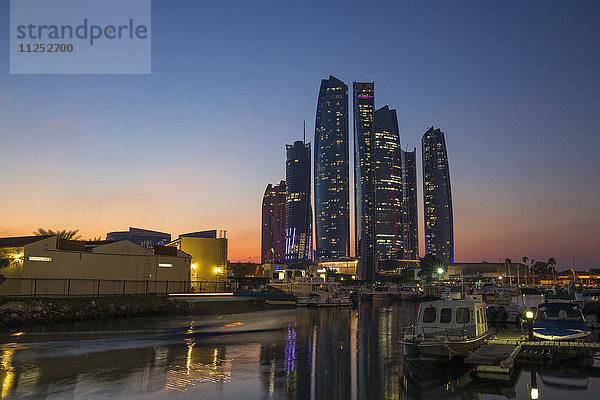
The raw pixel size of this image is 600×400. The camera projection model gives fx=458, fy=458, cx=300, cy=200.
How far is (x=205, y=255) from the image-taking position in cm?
6919

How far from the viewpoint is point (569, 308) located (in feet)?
95.3

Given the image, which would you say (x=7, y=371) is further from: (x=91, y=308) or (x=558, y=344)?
(x=91, y=308)

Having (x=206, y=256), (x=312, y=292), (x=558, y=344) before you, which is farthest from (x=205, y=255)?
(x=558, y=344)

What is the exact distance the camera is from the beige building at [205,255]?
67.8 m

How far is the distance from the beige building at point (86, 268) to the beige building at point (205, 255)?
913 cm

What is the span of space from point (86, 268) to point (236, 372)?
33.9 m

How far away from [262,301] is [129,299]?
77.0 ft

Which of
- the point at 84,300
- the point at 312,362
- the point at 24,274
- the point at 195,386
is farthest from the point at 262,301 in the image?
the point at 195,386

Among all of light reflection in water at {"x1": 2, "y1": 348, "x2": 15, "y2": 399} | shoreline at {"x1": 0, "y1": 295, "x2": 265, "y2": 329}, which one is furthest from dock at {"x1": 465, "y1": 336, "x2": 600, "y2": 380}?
shoreline at {"x1": 0, "y1": 295, "x2": 265, "y2": 329}

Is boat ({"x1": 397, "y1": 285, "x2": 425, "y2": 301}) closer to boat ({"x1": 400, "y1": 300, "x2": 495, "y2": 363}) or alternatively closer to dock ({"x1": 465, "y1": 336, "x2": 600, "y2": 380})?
dock ({"x1": 465, "y1": 336, "x2": 600, "y2": 380})

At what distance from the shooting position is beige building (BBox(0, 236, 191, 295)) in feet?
138

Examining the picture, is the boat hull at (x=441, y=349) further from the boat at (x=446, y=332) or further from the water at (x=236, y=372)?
the water at (x=236, y=372)

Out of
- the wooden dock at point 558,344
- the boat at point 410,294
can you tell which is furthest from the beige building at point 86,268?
the boat at point 410,294

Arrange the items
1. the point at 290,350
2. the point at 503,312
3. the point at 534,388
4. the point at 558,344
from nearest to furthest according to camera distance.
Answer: the point at 534,388 < the point at 558,344 < the point at 290,350 < the point at 503,312
